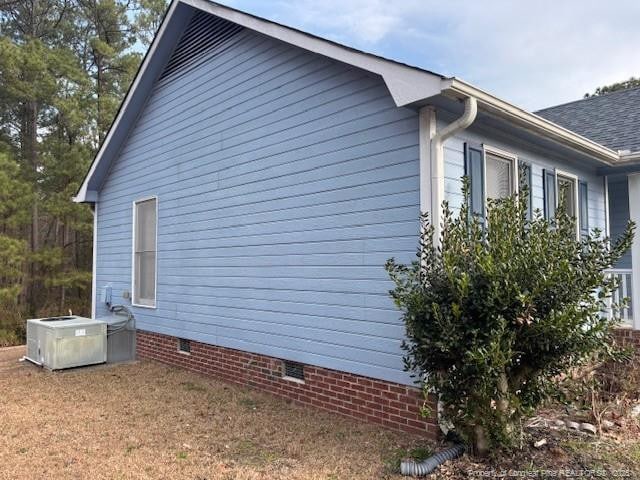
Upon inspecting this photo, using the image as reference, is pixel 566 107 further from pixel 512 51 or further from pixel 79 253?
pixel 79 253

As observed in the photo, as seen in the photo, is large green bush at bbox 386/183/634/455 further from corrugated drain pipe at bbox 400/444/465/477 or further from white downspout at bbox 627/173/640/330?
white downspout at bbox 627/173/640/330

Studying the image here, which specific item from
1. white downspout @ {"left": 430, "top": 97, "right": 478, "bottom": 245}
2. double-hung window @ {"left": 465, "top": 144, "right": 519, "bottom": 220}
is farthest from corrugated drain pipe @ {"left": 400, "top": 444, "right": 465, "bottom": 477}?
double-hung window @ {"left": 465, "top": 144, "right": 519, "bottom": 220}

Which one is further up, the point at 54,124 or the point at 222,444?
the point at 54,124

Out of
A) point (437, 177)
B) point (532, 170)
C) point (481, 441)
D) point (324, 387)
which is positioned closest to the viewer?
point (481, 441)

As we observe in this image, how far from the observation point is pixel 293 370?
5.72 metres

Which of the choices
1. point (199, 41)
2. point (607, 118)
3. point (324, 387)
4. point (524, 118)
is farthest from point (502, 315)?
point (607, 118)

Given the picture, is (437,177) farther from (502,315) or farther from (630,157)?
(630,157)

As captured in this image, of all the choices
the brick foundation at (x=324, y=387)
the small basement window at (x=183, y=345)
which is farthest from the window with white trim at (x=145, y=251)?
the brick foundation at (x=324, y=387)

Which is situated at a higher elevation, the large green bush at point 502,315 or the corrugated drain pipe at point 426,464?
the large green bush at point 502,315

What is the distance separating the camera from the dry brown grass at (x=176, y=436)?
379 cm

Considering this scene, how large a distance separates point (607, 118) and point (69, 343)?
31.0 ft

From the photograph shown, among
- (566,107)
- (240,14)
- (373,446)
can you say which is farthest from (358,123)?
(566,107)

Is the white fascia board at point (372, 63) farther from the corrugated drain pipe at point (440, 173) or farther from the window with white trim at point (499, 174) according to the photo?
the window with white trim at point (499, 174)

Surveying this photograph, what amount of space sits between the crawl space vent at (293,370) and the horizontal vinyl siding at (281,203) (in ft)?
0.48
